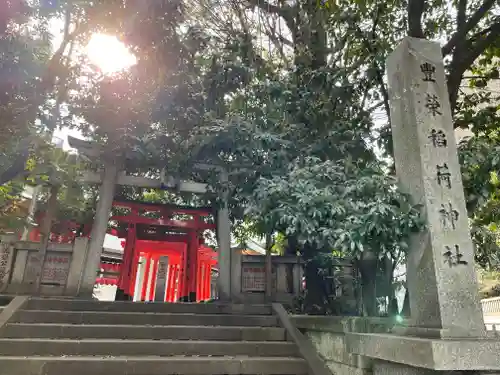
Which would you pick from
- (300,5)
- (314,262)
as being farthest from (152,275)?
(300,5)

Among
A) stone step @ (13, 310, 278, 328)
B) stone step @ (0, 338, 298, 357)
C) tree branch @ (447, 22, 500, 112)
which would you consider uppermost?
tree branch @ (447, 22, 500, 112)

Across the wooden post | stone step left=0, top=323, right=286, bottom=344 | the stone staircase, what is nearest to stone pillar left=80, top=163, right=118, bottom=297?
the stone staircase

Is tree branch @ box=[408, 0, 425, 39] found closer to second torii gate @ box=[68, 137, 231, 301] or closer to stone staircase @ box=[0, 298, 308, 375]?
second torii gate @ box=[68, 137, 231, 301]

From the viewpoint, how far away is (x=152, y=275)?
14141 mm

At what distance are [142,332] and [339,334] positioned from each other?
305 cm

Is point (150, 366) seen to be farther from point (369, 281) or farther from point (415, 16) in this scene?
point (415, 16)

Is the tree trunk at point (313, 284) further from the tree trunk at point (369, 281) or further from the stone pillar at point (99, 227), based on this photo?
the stone pillar at point (99, 227)

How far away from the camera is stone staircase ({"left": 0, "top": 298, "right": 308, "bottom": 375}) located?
4664mm

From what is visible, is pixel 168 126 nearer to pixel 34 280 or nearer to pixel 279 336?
pixel 34 280

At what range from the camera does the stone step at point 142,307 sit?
634 centimetres

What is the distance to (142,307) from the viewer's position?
21.6ft

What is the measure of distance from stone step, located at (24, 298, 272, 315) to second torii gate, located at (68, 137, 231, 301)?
1.21 m

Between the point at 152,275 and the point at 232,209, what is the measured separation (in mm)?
6911

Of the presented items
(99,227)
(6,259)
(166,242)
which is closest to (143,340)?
(99,227)
